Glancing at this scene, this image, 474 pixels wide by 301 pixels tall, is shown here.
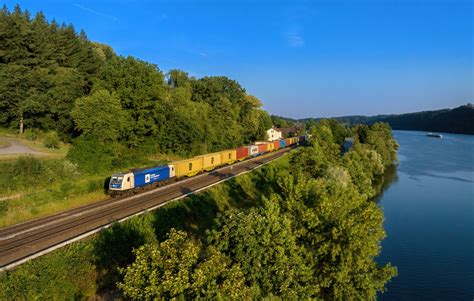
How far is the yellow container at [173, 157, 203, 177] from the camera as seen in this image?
47094 mm

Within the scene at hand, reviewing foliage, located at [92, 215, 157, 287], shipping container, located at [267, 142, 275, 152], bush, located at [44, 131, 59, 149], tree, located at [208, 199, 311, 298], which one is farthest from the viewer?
shipping container, located at [267, 142, 275, 152]

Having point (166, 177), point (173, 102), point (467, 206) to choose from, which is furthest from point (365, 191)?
point (173, 102)

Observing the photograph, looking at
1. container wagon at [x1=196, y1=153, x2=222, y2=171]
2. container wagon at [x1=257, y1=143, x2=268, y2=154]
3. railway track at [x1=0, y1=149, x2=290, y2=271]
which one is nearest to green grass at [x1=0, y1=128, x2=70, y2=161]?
railway track at [x1=0, y1=149, x2=290, y2=271]

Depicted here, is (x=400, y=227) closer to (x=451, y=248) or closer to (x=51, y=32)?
(x=451, y=248)

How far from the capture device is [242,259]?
1623 centimetres

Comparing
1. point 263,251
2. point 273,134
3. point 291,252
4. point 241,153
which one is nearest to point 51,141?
point 241,153

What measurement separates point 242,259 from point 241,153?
54.8 meters

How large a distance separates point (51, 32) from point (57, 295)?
64.2 meters

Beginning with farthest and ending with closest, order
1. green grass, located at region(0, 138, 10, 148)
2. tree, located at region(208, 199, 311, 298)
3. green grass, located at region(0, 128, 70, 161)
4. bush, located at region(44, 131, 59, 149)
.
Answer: bush, located at region(44, 131, 59, 149), green grass, located at region(0, 128, 70, 161), green grass, located at region(0, 138, 10, 148), tree, located at region(208, 199, 311, 298)

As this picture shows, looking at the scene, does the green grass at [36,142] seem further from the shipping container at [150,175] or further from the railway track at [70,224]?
the railway track at [70,224]

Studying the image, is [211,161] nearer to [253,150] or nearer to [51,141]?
[253,150]

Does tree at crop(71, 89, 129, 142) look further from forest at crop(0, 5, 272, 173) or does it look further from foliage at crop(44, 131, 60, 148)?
foliage at crop(44, 131, 60, 148)

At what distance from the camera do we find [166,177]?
44.2 metres

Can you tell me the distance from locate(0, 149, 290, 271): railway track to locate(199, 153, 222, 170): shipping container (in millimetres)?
12309
